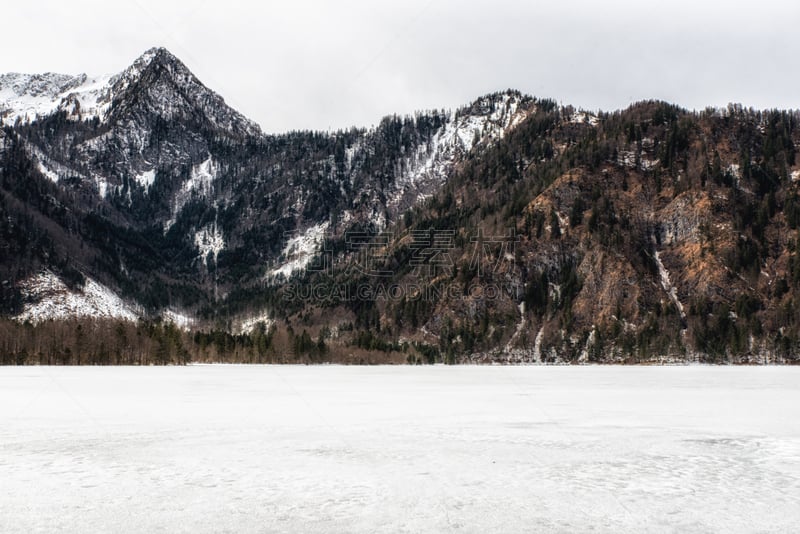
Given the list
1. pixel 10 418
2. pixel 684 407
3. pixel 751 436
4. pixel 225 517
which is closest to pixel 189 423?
pixel 10 418

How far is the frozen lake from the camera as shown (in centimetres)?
1661

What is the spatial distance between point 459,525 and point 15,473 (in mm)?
14962

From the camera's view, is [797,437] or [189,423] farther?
[189,423]

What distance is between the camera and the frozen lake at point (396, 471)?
16609mm

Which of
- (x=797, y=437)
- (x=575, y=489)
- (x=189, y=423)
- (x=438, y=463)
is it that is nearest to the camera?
(x=575, y=489)

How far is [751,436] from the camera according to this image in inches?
1276

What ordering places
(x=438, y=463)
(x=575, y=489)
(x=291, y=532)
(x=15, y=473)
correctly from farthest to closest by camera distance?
(x=438, y=463) → (x=15, y=473) → (x=575, y=489) → (x=291, y=532)

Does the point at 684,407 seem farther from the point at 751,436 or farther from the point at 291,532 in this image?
the point at 291,532

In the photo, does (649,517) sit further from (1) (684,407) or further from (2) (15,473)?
(1) (684,407)

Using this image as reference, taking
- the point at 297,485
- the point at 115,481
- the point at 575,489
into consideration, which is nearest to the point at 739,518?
the point at 575,489

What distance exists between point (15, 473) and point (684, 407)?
4336 cm

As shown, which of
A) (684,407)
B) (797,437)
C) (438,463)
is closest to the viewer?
(438,463)

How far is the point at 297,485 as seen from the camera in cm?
2064

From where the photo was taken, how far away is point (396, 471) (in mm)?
23125
